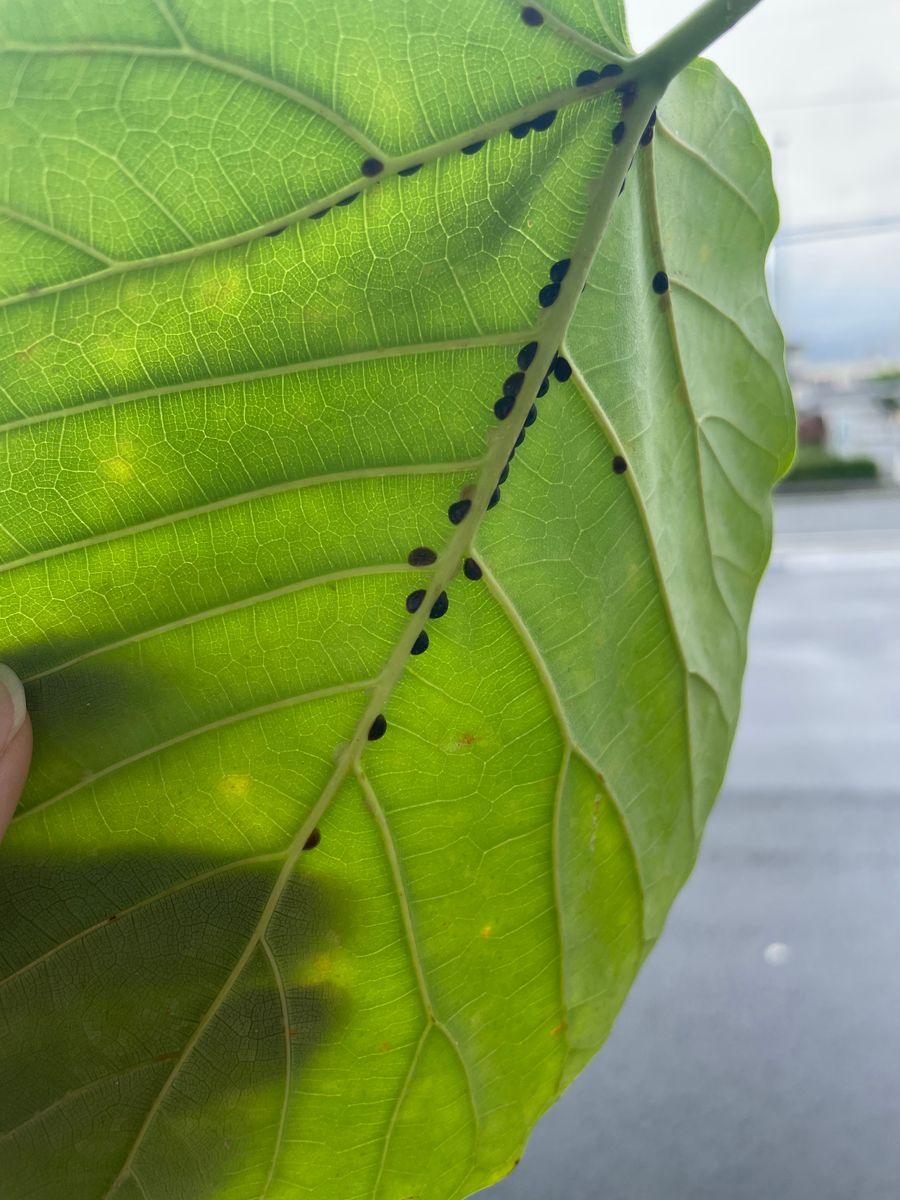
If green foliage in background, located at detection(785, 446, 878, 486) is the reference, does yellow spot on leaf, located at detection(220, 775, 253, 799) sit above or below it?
above

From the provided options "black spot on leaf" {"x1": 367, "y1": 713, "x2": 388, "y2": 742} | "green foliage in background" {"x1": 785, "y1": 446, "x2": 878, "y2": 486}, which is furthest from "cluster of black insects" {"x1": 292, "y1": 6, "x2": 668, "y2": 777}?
"green foliage in background" {"x1": 785, "y1": 446, "x2": 878, "y2": 486}

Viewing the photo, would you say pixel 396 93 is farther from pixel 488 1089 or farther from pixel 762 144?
pixel 488 1089

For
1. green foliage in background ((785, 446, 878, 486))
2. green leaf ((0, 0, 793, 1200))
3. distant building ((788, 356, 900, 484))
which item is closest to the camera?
green leaf ((0, 0, 793, 1200))

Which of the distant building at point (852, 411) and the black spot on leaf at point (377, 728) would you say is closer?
the black spot on leaf at point (377, 728)

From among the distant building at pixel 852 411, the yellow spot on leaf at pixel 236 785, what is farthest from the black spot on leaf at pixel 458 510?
the distant building at pixel 852 411

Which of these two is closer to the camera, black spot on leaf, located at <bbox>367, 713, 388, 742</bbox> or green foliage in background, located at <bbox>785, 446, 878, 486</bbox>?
black spot on leaf, located at <bbox>367, 713, 388, 742</bbox>

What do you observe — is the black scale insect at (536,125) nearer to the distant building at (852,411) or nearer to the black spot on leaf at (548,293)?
the black spot on leaf at (548,293)

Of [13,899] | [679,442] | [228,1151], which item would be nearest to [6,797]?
[13,899]

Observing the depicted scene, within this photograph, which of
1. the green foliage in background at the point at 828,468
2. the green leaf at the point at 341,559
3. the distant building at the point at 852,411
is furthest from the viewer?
the green foliage in background at the point at 828,468

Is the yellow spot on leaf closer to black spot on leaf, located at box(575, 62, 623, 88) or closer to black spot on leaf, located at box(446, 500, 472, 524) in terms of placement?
black spot on leaf, located at box(446, 500, 472, 524)
